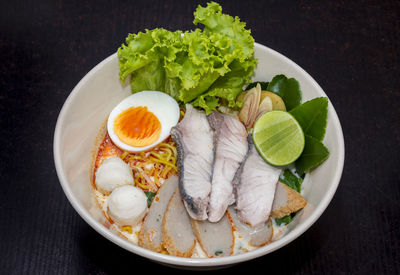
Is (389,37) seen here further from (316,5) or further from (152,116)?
(152,116)

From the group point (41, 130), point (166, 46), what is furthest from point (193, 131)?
point (41, 130)

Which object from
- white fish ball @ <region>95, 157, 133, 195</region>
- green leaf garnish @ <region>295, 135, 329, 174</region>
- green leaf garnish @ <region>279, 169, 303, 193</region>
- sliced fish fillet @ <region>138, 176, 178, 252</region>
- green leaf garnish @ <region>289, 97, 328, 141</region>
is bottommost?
sliced fish fillet @ <region>138, 176, 178, 252</region>

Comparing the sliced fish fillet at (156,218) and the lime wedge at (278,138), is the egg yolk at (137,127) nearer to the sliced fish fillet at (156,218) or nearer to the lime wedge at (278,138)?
the sliced fish fillet at (156,218)

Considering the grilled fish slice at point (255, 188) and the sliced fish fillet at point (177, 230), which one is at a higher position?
the grilled fish slice at point (255, 188)

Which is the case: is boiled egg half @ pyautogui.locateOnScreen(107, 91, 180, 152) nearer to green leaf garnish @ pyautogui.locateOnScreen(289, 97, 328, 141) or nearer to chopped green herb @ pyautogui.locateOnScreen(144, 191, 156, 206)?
chopped green herb @ pyautogui.locateOnScreen(144, 191, 156, 206)

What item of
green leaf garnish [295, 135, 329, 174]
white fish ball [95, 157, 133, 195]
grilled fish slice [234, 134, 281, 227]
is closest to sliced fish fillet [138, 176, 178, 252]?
white fish ball [95, 157, 133, 195]

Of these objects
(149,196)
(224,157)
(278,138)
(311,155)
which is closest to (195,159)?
(224,157)

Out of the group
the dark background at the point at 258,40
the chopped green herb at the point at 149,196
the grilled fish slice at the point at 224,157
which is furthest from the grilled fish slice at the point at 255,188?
the chopped green herb at the point at 149,196

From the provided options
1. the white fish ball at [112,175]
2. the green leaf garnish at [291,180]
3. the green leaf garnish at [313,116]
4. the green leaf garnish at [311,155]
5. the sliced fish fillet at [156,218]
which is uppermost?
the green leaf garnish at [313,116]
